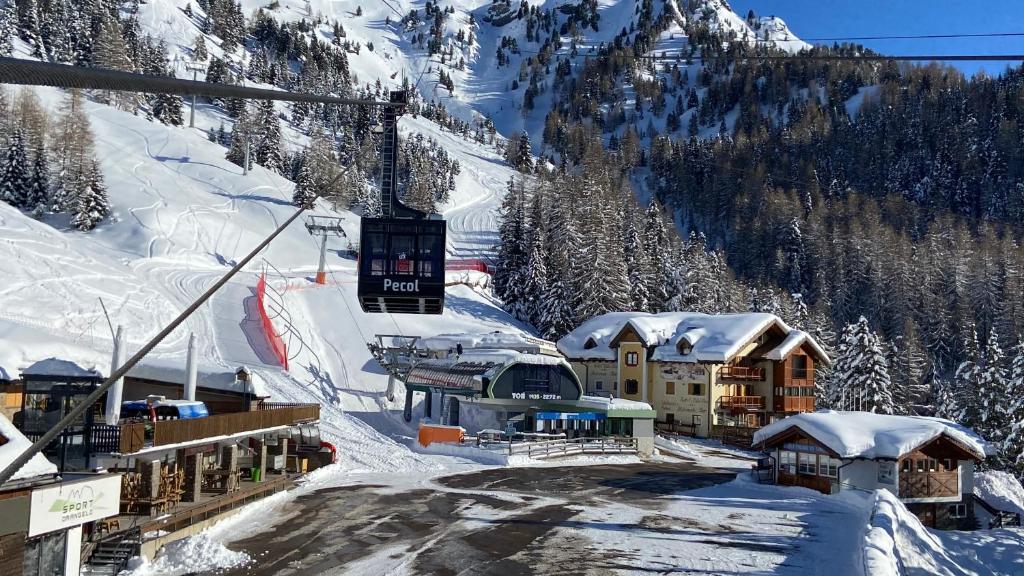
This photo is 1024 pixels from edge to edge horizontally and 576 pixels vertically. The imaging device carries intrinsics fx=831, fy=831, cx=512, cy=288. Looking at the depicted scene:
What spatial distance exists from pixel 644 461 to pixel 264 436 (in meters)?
22.4

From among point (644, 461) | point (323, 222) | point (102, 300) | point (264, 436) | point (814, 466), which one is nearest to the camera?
point (264, 436)

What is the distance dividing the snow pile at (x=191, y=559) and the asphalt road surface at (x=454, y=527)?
0.62 m

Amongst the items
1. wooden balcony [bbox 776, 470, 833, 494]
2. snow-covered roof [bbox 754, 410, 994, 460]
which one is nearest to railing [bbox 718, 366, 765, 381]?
snow-covered roof [bbox 754, 410, 994, 460]

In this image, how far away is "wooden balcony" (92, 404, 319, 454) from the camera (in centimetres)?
2006

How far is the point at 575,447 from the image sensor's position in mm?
43625

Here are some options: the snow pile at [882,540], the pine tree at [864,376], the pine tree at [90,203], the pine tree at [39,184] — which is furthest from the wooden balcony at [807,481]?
the pine tree at [39,184]

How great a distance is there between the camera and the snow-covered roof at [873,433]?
33344 mm

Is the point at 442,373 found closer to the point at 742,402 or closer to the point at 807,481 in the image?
the point at 807,481

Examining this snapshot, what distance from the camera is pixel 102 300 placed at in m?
49.6

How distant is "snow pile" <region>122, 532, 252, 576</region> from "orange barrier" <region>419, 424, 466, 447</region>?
21983 mm

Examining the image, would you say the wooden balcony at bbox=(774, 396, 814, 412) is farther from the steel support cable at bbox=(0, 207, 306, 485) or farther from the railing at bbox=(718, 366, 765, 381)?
the steel support cable at bbox=(0, 207, 306, 485)

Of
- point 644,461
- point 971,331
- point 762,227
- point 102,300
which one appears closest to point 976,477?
point 644,461

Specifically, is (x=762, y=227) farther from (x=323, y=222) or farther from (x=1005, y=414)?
(x=1005, y=414)

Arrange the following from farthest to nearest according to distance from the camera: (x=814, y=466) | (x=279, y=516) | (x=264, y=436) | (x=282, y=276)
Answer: (x=282, y=276) < (x=814, y=466) < (x=264, y=436) < (x=279, y=516)
